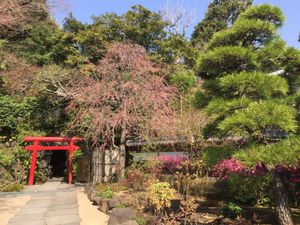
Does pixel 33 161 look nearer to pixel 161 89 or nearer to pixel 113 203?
pixel 161 89

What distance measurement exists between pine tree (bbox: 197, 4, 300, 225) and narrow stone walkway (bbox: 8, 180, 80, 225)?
3.60m

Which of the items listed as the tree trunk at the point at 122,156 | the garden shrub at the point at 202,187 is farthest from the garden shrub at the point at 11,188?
the garden shrub at the point at 202,187

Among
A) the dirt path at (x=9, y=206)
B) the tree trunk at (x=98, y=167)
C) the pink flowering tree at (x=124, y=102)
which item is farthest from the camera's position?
the tree trunk at (x=98, y=167)

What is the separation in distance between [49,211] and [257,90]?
18.0ft

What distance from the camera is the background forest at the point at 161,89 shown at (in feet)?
14.7

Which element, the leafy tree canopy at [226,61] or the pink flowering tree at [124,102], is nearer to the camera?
the leafy tree canopy at [226,61]

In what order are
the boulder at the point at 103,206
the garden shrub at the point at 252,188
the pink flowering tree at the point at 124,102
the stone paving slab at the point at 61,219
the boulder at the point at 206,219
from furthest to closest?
the pink flowering tree at the point at 124,102, the boulder at the point at 103,206, the garden shrub at the point at 252,188, the stone paving slab at the point at 61,219, the boulder at the point at 206,219

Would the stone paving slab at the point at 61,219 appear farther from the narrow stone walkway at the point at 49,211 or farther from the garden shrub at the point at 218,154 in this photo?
the garden shrub at the point at 218,154

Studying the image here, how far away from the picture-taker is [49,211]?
280 inches

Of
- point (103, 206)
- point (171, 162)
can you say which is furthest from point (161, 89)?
point (103, 206)

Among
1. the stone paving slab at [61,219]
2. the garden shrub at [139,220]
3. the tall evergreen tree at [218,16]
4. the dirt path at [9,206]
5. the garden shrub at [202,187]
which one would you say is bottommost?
the stone paving slab at [61,219]

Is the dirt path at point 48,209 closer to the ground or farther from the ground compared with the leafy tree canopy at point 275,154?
closer to the ground

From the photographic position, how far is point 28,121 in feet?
47.0

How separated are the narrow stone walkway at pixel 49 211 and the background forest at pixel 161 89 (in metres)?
2.45
